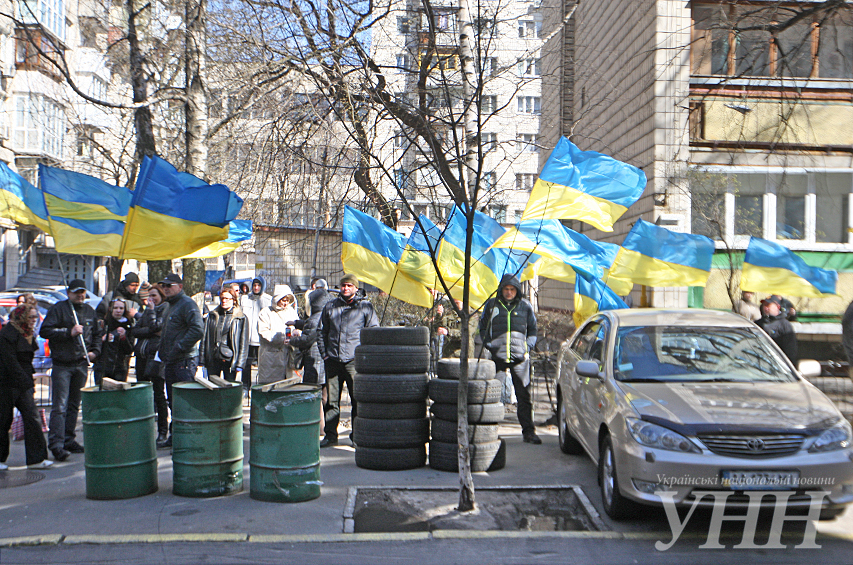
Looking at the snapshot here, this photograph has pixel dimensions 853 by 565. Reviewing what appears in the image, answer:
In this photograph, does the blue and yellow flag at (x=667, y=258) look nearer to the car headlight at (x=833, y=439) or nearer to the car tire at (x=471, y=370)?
the car tire at (x=471, y=370)

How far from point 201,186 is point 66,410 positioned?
3.03 m

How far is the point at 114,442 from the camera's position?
633 centimetres

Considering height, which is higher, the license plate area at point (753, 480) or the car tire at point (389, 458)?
the license plate area at point (753, 480)

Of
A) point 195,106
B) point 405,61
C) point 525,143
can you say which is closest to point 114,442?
point 525,143

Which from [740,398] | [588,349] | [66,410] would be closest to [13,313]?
[66,410]

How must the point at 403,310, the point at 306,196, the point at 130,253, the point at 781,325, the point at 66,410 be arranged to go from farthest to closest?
the point at 403,310 → the point at 306,196 → the point at 781,325 → the point at 66,410 → the point at 130,253

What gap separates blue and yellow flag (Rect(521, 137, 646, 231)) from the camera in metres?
8.23

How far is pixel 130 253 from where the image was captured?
7156mm

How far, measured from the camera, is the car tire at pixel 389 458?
7492 mm

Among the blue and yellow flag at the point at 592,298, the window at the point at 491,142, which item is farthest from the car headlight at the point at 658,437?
the blue and yellow flag at the point at 592,298

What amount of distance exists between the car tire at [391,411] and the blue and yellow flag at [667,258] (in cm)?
459

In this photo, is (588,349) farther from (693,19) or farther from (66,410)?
(693,19)

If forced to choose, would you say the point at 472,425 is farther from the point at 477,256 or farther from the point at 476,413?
the point at 477,256

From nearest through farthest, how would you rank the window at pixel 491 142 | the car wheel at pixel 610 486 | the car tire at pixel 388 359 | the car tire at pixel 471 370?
Result: the car wheel at pixel 610 486
the window at pixel 491 142
the car tire at pixel 388 359
the car tire at pixel 471 370
